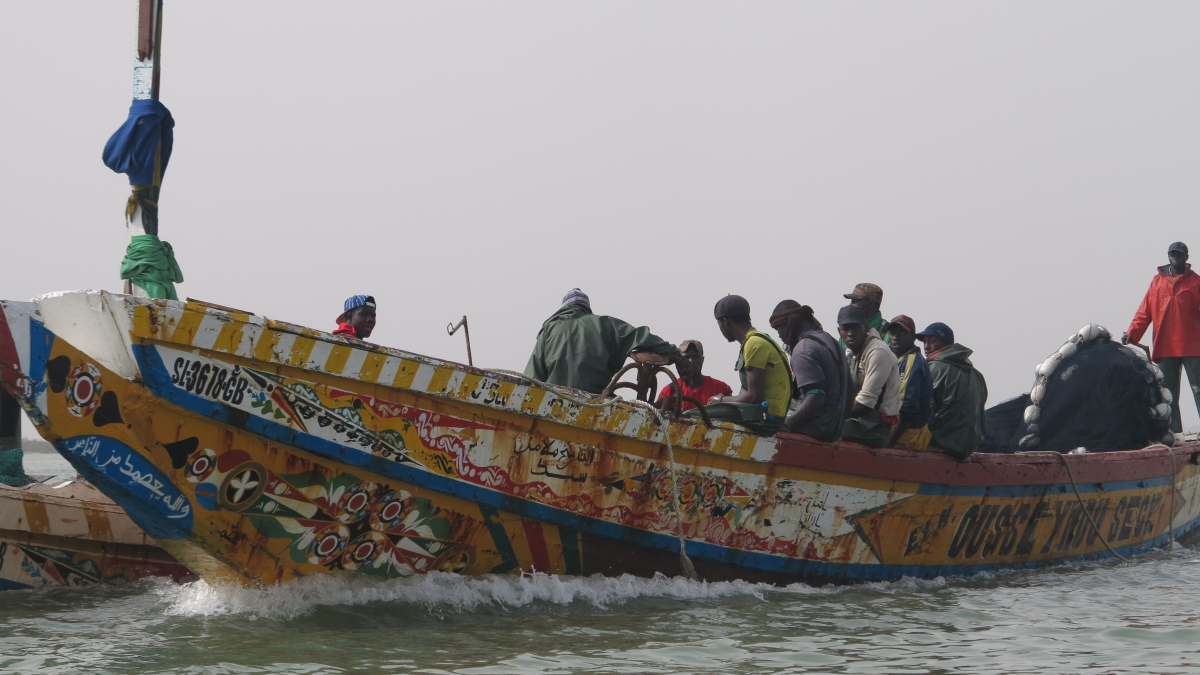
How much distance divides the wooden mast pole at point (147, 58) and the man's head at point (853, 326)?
14.3ft

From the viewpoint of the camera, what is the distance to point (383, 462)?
197 inches

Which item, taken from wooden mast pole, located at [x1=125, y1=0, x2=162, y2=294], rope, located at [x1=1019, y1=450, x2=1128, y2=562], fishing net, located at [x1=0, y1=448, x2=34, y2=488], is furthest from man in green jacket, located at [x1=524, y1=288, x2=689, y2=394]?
fishing net, located at [x1=0, y1=448, x2=34, y2=488]

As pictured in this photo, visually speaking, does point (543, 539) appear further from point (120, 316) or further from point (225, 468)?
point (120, 316)

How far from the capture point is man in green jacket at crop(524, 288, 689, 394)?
664 cm

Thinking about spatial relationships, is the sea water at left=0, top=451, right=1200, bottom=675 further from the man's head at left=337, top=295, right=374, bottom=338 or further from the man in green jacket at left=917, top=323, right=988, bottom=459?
the man's head at left=337, top=295, right=374, bottom=338

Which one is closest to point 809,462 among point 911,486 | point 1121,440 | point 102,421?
point 911,486

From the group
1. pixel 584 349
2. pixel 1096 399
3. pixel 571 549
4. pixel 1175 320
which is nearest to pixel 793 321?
pixel 584 349

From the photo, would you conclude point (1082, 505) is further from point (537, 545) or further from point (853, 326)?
point (537, 545)

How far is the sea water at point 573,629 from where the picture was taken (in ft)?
14.4

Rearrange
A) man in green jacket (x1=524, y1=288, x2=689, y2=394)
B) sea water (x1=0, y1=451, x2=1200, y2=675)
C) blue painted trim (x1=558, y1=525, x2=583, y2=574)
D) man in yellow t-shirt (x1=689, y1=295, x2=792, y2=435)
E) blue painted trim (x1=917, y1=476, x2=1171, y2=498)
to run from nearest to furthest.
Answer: sea water (x1=0, y1=451, x2=1200, y2=675), blue painted trim (x1=558, y1=525, x2=583, y2=574), man in yellow t-shirt (x1=689, y1=295, x2=792, y2=435), man in green jacket (x1=524, y1=288, x2=689, y2=394), blue painted trim (x1=917, y1=476, x2=1171, y2=498)

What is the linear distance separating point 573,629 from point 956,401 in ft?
11.6

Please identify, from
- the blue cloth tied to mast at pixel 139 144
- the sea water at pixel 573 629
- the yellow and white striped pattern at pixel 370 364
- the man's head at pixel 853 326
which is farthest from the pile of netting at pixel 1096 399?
the blue cloth tied to mast at pixel 139 144

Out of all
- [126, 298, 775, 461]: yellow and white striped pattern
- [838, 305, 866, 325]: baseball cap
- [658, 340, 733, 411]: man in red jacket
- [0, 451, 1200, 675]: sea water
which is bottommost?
[0, 451, 1200, 675]: sea water

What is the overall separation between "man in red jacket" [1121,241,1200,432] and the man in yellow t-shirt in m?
5.82
